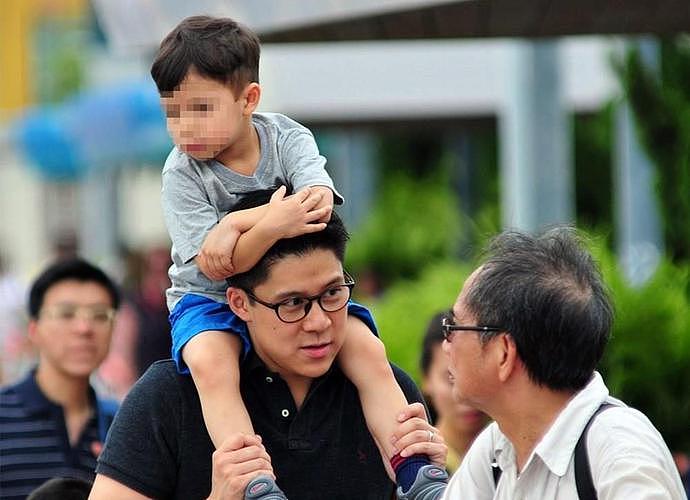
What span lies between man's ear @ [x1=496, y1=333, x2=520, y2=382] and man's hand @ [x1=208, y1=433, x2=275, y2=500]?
2.29ft

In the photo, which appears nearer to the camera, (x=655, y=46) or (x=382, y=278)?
(x=655, y=46)

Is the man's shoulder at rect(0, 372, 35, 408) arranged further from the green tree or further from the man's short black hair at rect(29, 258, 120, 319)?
the green tree

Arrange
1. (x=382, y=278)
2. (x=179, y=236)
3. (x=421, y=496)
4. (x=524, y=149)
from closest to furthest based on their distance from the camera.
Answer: (x=421, y=496) < (x=179, y=236) < (x=524, y=149) < (x=382, y=278)

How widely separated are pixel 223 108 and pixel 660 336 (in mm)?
5387

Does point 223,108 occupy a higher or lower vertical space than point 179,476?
higher

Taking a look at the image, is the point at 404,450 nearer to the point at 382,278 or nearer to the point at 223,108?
the point at 223,108

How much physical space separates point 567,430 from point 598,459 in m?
0.11

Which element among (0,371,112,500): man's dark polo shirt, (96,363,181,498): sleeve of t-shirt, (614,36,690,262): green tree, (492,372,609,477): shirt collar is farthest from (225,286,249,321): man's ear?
(614,36,690,262): green tree

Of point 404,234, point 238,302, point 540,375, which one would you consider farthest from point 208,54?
point 404,234

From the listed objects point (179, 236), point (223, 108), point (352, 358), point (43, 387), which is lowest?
point (43, 387)

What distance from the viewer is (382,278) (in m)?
19.7

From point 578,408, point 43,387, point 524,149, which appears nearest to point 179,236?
point 578,408

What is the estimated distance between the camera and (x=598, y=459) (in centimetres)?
316

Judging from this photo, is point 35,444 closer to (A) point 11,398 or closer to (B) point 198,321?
(A) point 11,398
